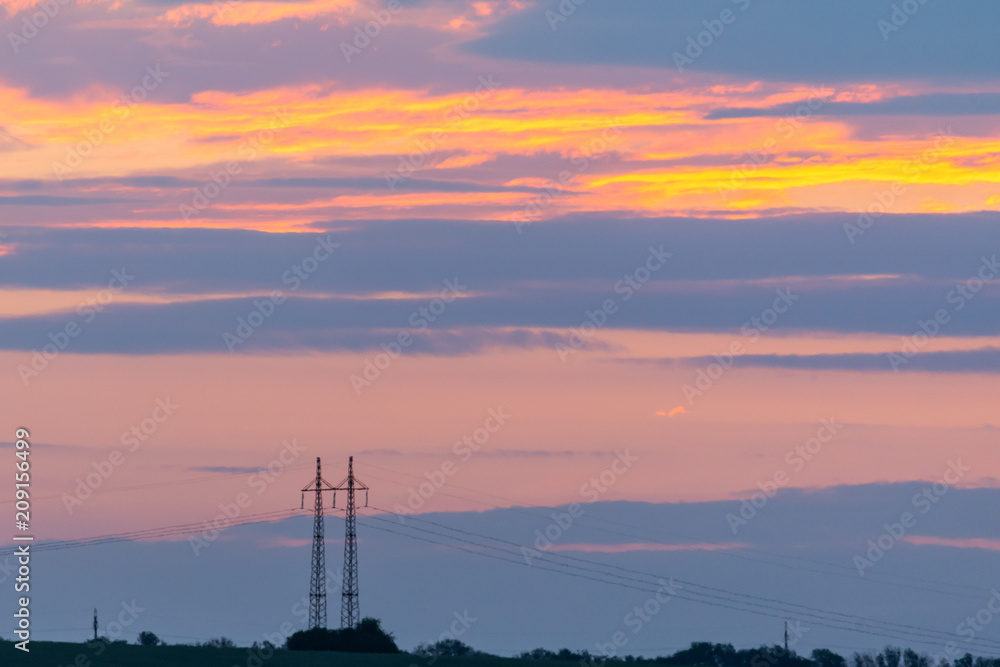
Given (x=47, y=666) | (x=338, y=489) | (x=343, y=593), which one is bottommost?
(x=47, y=666)

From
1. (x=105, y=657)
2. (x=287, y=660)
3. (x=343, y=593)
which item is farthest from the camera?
(x=343, y=593)

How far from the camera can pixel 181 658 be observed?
148 m

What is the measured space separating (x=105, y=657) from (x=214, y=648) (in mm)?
25917

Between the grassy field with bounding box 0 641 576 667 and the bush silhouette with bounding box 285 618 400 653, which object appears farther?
the bush silhouette with bounding box 285 618 400 653

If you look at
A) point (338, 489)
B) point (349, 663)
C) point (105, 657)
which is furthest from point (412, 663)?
point (105, 657)

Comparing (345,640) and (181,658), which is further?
(345,640)

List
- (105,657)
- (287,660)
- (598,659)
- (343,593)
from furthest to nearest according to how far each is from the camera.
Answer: (598,659) < (343,593) < (287,660) < (105,657)

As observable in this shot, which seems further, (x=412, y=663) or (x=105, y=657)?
(x=412, y=663)

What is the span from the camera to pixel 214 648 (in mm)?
163875

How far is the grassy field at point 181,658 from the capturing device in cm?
13288

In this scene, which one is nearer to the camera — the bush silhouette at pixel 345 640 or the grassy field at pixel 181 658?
the grassy field at pixel 181 658

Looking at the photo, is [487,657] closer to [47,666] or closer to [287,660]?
[287,660]

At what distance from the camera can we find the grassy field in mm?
132875

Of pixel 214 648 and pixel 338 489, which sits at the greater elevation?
pixel 338 489
